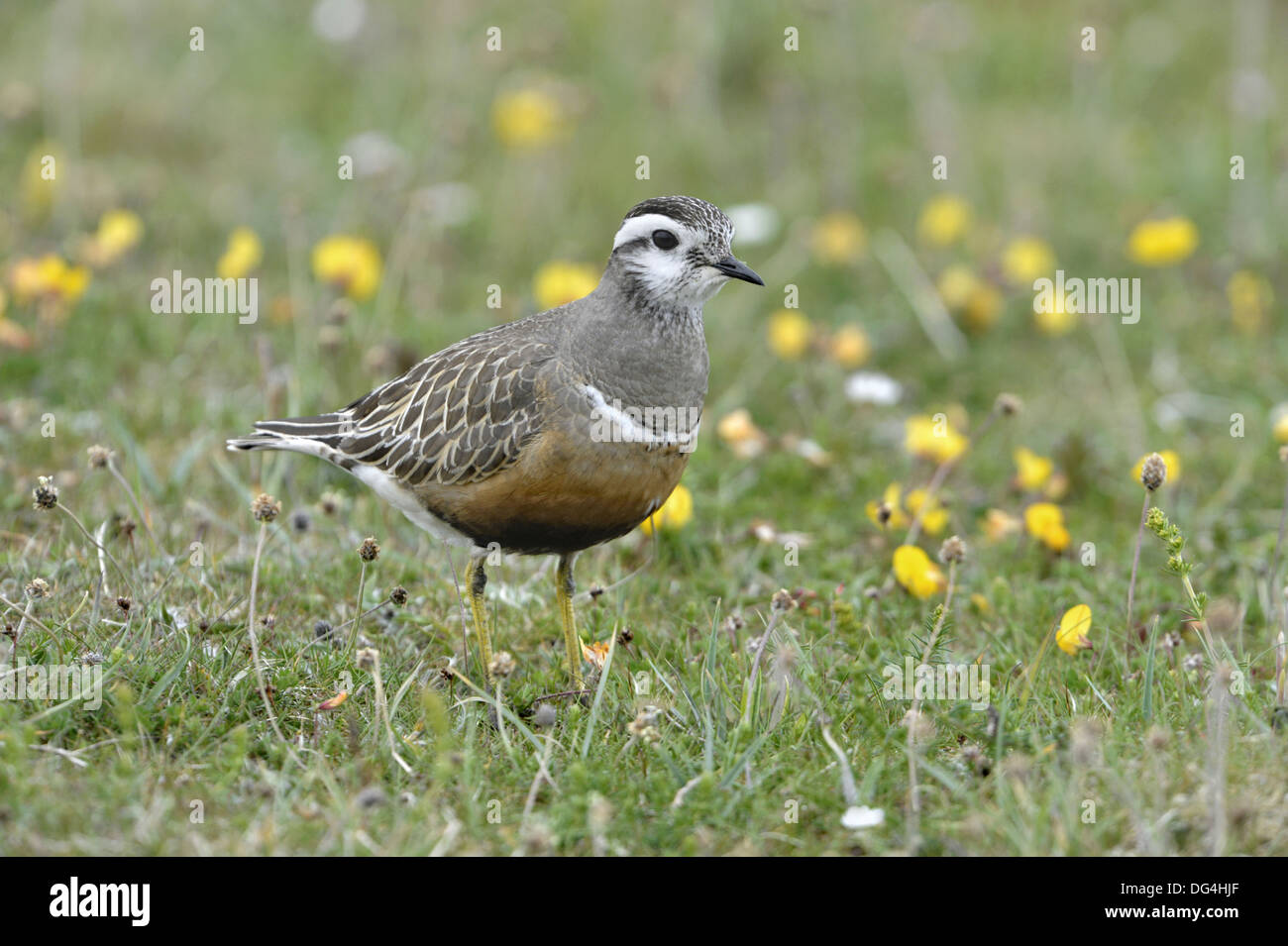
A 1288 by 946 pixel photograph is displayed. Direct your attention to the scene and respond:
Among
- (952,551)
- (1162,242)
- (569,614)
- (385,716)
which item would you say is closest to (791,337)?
(1162,242)

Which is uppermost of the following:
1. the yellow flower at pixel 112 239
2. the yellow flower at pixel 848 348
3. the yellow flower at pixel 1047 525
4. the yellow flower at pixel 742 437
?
the yellow flower at pixel 112 239

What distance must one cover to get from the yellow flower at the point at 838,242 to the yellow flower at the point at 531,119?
2.04 meters

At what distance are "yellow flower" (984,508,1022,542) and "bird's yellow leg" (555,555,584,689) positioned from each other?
215 cm

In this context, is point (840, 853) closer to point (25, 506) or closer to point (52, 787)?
point (52, 787)

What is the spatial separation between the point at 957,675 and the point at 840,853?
3.57 ft

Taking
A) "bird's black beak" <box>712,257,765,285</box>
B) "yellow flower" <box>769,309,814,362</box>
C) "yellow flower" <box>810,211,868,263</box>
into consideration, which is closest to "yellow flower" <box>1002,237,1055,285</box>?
"yellow flower" <box>810,211,868,263</box>

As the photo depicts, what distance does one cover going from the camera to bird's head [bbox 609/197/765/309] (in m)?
5.34

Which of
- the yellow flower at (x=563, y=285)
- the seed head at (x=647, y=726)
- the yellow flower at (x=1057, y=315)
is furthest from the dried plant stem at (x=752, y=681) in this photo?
the yellow flower at (x=1057, y=315)

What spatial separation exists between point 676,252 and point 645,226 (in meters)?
0.16

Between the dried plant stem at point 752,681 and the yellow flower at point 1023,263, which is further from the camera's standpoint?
the yellow flower at point 1023,263

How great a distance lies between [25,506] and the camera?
6.47 m

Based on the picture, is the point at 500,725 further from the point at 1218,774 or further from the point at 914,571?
the point at 1218,774

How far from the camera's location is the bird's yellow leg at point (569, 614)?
548cm

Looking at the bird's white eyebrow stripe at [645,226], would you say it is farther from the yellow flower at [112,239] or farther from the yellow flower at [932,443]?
the yellow flower at [112,239]
